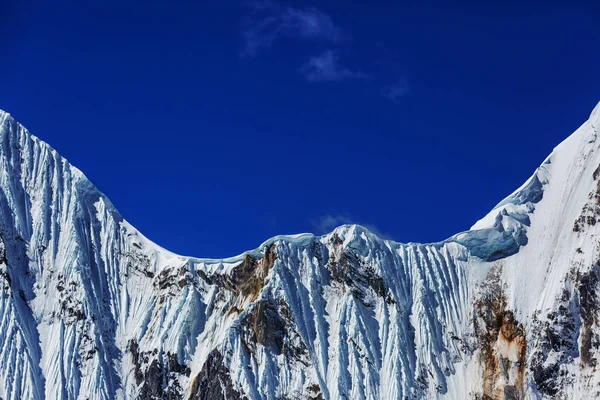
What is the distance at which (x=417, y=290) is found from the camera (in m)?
103

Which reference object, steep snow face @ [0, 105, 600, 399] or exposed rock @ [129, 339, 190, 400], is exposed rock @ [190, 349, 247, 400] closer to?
steep snow face @ [0, 105, 600, 399]

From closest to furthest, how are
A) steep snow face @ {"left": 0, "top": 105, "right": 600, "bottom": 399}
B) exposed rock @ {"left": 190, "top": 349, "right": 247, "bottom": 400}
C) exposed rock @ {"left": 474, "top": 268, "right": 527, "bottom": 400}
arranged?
exposed rock @ {"left": 190, "top": 349, "right": 247, "bottom": 400}, exposed rock @ {"left": 474, "top": 268, "right": 527, "bottom": 400}, steep snow face @ {"left": 0, "top": 105, "right": 600, "bottom": 399}

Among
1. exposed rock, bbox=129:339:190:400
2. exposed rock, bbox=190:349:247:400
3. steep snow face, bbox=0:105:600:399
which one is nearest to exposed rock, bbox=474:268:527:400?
steep snow face, bbox=0:105:600:399

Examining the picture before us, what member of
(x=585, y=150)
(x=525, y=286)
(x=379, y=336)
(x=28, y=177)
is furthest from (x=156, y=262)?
(x=585, y=150)

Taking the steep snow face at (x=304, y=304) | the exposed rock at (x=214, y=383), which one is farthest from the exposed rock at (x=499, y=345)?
the exposed rock at (x=214, y=383)

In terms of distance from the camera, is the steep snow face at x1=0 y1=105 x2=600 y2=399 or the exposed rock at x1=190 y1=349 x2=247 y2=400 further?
the steep snow face at x1=0 y1=105 x2=600 y2=399

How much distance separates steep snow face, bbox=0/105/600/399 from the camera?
309 feet

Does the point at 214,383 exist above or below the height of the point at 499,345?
below

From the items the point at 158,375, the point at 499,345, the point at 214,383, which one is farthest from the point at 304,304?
the point at 499,345

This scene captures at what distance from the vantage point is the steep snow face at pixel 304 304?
94312mm

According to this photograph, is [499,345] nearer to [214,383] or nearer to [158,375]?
[214,383]

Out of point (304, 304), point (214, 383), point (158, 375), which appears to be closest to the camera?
point (214, 383)

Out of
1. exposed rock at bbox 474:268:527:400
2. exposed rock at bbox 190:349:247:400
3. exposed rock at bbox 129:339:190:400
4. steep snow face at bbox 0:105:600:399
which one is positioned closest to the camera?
exposed rock at bbox 190:349:247:400

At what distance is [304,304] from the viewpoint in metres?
100
